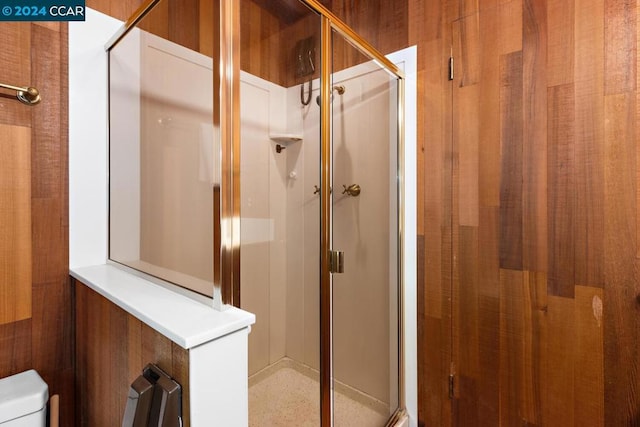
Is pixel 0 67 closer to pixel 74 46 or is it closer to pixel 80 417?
pixel 74 46

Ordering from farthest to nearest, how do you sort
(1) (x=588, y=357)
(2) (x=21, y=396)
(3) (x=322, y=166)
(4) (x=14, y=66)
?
(3) (x=322, y=166) < (1) (x=588, y=357) < (4) (x=14, y=66) < (2) (x=21, y=396)

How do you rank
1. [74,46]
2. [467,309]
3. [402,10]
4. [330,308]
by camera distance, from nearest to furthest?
[74,46] < [330,308] < [467,309] < [402,10]

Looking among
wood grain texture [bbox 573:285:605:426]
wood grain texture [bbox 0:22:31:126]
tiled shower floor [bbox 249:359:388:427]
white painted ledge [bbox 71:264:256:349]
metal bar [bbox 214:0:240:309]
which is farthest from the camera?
tiled shower floor [bbox 249:359:388:427]

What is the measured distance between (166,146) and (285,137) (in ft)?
1.76

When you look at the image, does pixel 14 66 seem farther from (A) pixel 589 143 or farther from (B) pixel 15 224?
(A) pixel 589 143

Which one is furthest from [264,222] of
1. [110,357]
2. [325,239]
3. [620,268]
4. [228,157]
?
[620,268]

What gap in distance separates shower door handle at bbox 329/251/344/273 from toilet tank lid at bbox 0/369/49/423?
99 centimetres

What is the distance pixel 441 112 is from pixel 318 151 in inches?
24.9

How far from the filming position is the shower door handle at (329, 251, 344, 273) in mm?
1246

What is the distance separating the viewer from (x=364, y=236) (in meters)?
1.50

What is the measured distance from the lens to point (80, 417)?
1.16 m

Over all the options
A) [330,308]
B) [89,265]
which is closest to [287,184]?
[330,308]

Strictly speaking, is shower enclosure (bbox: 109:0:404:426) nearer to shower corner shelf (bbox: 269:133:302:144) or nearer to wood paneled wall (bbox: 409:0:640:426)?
shower corner shelf (bbox: 269:133:302:144)

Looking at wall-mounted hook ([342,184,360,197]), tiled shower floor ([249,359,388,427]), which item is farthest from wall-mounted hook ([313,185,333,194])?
tiled shower floor ([249,359,388,427])
